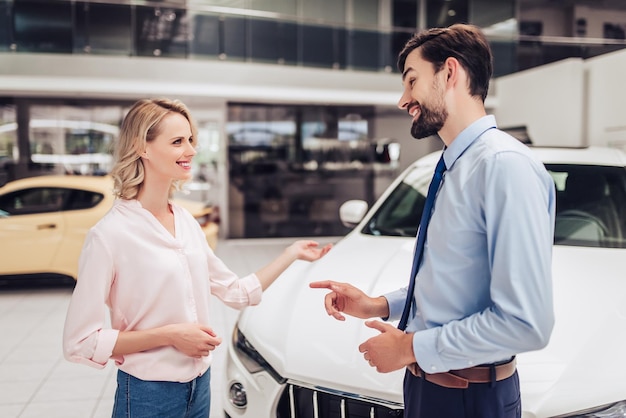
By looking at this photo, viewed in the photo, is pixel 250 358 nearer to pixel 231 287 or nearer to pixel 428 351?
pixel 231 287

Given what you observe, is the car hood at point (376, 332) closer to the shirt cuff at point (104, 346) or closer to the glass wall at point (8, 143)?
the shirt cuff at point (104, 346)

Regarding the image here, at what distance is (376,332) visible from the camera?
6.44 ft

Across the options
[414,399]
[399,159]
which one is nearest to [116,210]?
[414,399]

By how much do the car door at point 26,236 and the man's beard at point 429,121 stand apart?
589 cm

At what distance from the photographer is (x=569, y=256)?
2.54 m

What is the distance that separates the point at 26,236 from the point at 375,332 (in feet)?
18.0

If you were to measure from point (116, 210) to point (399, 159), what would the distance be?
10410mm

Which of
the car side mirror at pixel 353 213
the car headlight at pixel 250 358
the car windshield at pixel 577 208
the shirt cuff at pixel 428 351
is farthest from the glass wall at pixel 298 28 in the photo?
the shirt cuff at pixel 428 351

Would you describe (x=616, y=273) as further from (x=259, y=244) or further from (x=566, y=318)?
(x=259, y=244)

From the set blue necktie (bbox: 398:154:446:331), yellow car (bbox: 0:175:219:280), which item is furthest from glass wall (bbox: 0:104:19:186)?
blue necktie (bbox: 398:154:446:331)

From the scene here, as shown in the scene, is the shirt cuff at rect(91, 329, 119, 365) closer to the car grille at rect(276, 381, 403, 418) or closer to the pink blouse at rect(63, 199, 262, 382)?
the pink blouse at rect(63, 199, 262, 382)

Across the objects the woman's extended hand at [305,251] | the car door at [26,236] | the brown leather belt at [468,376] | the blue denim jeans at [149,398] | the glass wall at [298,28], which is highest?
the glass wall at [298,28]

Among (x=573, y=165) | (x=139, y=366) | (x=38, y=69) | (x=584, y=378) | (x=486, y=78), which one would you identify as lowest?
(x=584, y=378)

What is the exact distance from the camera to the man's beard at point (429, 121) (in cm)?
126
